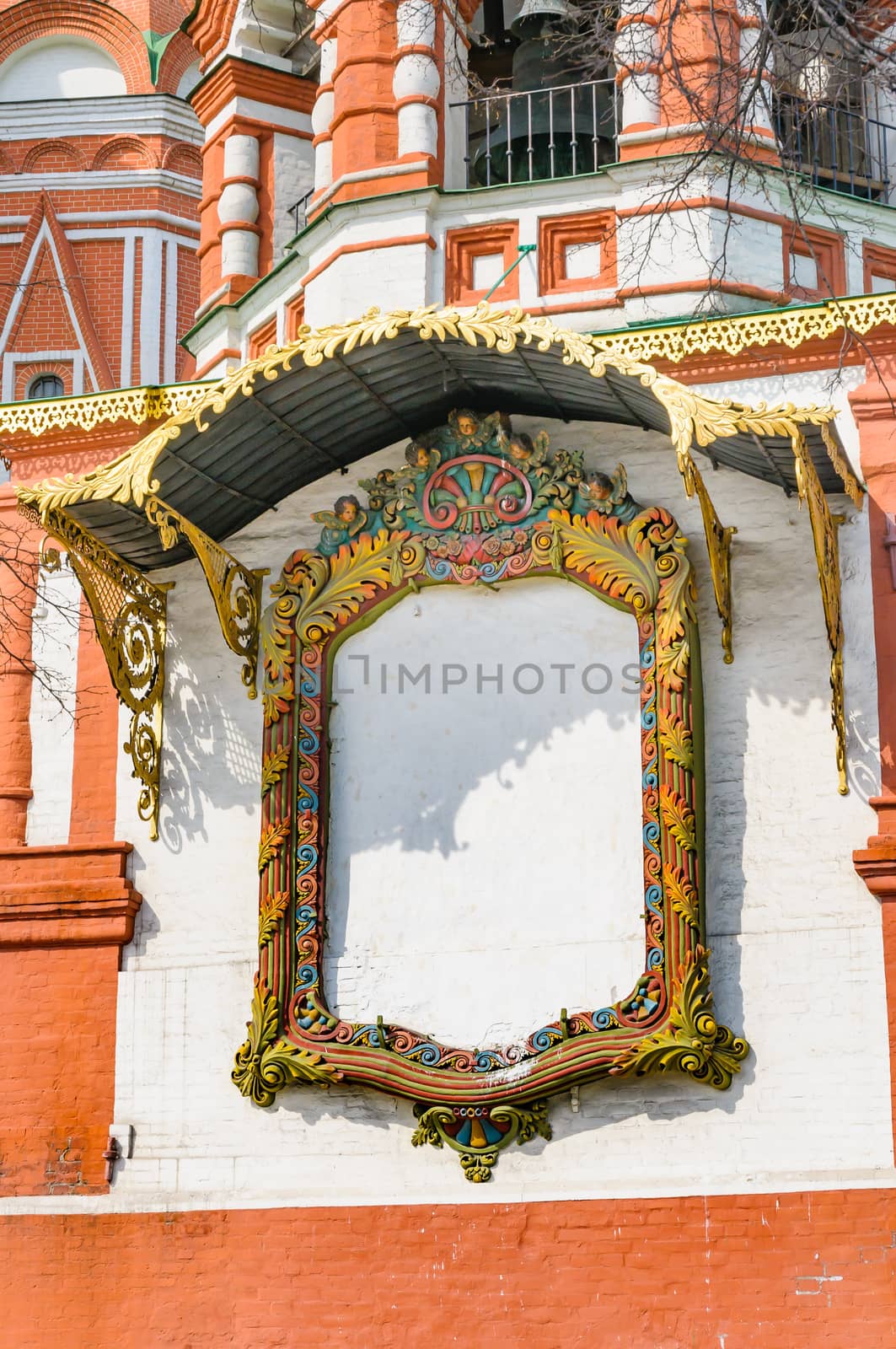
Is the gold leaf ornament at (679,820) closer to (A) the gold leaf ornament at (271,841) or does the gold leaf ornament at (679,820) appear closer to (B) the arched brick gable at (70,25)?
(A) the gold leaf ornament at (271,841)

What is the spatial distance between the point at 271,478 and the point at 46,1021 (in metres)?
2.94

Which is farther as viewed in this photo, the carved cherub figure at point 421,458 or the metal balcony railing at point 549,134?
the metal balcony railing at point 549,134

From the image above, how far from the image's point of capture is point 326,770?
11641 millimetres

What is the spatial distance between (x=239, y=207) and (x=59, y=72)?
7.50m

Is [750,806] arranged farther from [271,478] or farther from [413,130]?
[413,130]

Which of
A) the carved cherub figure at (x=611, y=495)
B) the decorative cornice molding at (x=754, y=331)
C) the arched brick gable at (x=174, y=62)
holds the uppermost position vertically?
the arched brick gable at (x=174, y=62)

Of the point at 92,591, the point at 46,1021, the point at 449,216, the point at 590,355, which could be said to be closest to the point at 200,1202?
the point at 46,1021

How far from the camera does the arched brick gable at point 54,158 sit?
832 inches

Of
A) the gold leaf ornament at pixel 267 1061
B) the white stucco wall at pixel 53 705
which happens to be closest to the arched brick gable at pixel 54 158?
the white stucco wall at pixel 53 705

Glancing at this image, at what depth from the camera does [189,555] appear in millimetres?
12250

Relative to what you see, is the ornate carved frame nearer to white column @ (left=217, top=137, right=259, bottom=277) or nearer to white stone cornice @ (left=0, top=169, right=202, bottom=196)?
white column @ (left=217, top=137, right=259, bottom=277)

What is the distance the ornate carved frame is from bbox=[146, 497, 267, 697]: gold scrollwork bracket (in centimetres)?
11

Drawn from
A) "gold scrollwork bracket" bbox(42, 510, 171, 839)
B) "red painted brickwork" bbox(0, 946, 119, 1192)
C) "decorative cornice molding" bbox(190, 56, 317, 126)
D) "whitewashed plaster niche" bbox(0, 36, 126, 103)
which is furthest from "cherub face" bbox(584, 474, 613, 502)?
"whitewashed plaster niche" bbox(0, 36, 126, 103)

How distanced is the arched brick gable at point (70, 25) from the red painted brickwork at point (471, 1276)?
13.2 meters
